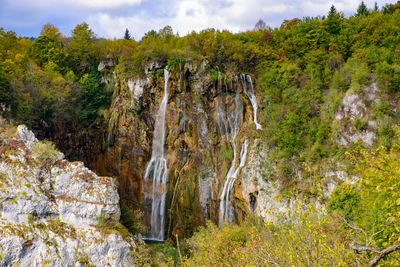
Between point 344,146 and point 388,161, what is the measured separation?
18876 mm

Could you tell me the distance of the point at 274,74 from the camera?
102 feet

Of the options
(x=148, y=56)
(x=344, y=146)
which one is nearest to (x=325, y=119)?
(x=344, y=146)

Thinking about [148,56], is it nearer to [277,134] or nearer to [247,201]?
[277,134]

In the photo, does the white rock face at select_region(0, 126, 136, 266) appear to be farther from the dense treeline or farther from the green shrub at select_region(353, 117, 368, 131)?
the green shrub at select_region(353, 117, 368, 131)

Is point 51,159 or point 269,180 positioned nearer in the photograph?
point 51,159

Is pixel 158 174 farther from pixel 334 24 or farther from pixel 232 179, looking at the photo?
pixel 334 24

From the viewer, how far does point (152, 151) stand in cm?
3052

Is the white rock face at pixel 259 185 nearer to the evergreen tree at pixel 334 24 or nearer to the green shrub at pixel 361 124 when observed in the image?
the green shrub at pixel 361 124

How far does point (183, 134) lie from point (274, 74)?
12122mm

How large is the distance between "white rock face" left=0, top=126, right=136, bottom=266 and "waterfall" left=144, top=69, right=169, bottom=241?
9.85 meters

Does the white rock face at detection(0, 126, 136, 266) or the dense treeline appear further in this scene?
the dense treeline

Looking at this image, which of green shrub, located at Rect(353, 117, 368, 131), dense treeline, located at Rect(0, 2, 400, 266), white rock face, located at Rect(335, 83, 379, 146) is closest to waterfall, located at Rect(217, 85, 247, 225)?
dense treeline, located at Rect(0, 2, 400, 266)

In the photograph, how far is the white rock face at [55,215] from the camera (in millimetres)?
15664

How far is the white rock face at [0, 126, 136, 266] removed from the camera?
51.4 ft
